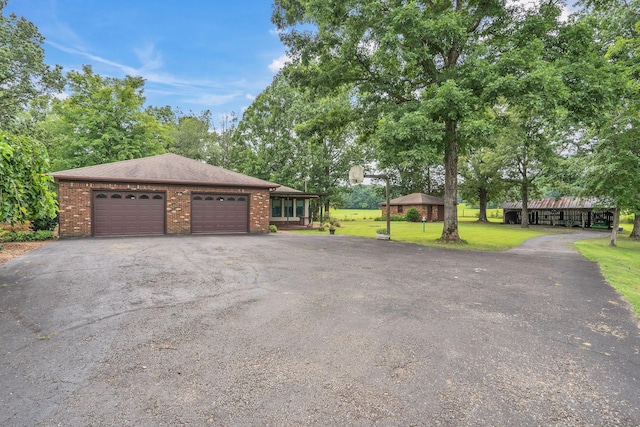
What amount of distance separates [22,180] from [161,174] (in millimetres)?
9939

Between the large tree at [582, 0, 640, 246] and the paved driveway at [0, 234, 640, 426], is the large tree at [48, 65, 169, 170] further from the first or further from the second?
the large tree at [582, 0, 640, 246]

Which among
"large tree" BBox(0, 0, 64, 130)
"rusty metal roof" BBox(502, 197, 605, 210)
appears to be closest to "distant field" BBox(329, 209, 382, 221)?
"rusty metal roof" BBox(502, 197, 605, 210)

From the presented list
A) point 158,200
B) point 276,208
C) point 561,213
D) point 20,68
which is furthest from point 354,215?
point 20,68

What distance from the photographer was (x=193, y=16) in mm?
15391

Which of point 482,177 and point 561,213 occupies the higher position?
point 482,177

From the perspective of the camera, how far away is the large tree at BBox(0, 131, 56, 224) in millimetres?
5250

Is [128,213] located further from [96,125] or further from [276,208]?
[96,125]

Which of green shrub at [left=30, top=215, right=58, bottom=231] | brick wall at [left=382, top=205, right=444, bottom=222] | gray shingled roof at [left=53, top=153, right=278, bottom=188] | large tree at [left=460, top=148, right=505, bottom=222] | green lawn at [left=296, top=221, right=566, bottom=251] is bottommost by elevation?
green lawn at [left=296, top=221, right=566, bottom=251]

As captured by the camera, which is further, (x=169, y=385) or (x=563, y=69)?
(x=563, y=69)

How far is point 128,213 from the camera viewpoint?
47.6 ft

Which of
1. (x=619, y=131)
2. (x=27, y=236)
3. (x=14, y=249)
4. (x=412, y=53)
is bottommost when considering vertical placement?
(x=14, y=249)

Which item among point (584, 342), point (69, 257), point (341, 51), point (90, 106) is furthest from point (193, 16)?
point (584, 342)

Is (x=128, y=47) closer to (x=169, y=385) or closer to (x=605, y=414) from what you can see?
(x=169, y=385)

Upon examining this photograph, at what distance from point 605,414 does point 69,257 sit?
11.2m
